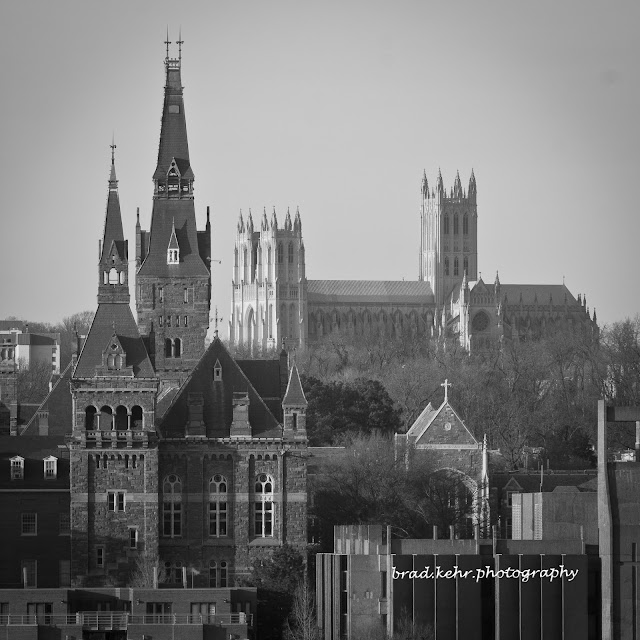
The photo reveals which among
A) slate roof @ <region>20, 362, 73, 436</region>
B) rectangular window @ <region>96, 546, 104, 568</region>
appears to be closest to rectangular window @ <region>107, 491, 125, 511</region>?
rectangular window @ <region>96, 546, 104, 568</region>

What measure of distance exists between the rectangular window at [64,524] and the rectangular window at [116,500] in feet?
8.41

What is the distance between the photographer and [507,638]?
8906cm

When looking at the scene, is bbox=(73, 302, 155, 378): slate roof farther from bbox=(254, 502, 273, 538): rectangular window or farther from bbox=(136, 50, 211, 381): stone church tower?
bbox=(254, 502, 273, 538): rectangular window

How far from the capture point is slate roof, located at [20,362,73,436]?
126938mm

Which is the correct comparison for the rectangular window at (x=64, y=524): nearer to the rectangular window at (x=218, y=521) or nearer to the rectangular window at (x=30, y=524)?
the rectangular window at (x=30, y=524)

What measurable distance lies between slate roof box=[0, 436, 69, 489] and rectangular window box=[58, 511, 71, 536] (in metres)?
1.31

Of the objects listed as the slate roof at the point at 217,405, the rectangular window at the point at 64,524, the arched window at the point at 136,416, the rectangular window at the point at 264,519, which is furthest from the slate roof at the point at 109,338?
the rectangular window at the point at 264,519

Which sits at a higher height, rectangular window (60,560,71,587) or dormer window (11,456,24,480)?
dormer window (11,456,24,480)

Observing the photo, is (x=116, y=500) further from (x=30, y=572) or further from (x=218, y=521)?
(x=30, y=572)

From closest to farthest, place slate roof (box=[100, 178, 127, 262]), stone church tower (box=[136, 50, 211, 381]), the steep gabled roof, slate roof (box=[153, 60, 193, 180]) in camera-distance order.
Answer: slate roof (box=[100, 178, 127, 262]), stone church tower (box=[136, 50, 211, 381]), slate roof (box=[153, 60, 193, 180]), the steep gabled roof

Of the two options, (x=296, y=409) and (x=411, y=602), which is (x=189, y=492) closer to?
(x=296, y=409)

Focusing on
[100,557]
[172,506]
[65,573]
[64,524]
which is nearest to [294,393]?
[172,506]

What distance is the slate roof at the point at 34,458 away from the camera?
117 meters

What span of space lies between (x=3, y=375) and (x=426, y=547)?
2121 inches
